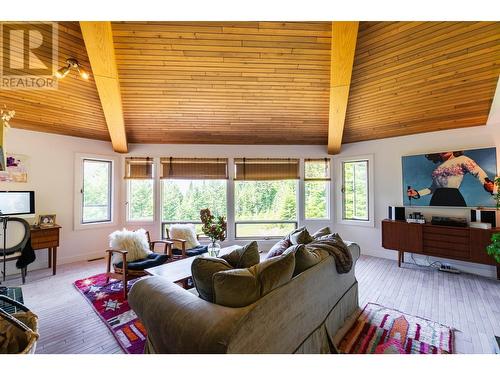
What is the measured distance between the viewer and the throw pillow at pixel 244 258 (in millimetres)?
1632

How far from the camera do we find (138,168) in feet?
15.0

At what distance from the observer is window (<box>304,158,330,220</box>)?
4836 mm

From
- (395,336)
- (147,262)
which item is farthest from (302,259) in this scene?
(147,262)

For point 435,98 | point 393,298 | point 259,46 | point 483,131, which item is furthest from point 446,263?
point 259,46

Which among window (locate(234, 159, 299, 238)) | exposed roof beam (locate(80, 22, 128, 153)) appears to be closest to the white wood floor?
window (locate(234, 159, 299, 238))

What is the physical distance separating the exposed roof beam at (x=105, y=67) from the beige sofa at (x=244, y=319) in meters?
2.71

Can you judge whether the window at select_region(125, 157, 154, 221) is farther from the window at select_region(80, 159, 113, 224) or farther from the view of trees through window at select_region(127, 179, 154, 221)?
the window at select_region(80, 159, 113, 224)

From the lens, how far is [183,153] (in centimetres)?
464

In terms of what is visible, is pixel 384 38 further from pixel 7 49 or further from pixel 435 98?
pixel 7 49

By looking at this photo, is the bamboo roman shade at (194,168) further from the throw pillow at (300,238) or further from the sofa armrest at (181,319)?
the sofa armrest at (181,319)

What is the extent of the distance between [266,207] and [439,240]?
2.94 m

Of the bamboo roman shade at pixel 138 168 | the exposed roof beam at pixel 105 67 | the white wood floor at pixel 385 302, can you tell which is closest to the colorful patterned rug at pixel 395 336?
the white wood floor at pixel 385 302

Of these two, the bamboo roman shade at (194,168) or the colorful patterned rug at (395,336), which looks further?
the bamboo roman shade at (194,168)
